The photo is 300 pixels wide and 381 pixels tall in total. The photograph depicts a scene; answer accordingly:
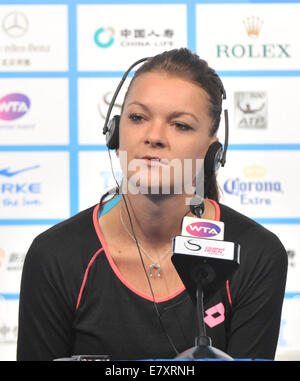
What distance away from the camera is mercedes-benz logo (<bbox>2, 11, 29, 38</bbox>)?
2.04m

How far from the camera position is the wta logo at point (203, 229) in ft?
2.44

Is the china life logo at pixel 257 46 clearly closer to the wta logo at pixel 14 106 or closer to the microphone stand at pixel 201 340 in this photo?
the wta logo at pixel 14 106

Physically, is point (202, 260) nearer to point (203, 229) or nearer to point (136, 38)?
point (203, 229)

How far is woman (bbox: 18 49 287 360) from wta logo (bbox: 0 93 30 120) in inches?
36.3

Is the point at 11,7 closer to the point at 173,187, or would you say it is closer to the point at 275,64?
the point at 275,64

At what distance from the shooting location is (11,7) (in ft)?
6.72

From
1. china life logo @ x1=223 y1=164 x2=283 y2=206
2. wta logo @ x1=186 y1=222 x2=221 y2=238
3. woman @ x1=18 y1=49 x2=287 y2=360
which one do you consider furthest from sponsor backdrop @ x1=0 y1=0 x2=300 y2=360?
wta logo @ x1=186 y1=222 x2=221 y2=238

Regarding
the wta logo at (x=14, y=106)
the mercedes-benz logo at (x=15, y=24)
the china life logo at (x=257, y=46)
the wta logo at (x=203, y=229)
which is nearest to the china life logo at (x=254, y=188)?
the china life logo at (x=257, y=46)

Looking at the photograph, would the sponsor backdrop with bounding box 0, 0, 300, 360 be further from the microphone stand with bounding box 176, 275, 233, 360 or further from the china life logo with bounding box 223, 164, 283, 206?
the microphone stand with bounding box 176, 275, 233, 360

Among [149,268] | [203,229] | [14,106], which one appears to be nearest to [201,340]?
[203,229]

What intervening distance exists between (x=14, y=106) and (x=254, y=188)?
880mm

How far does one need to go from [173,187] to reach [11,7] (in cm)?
124

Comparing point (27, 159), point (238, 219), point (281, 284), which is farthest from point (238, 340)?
point (27, 159)
